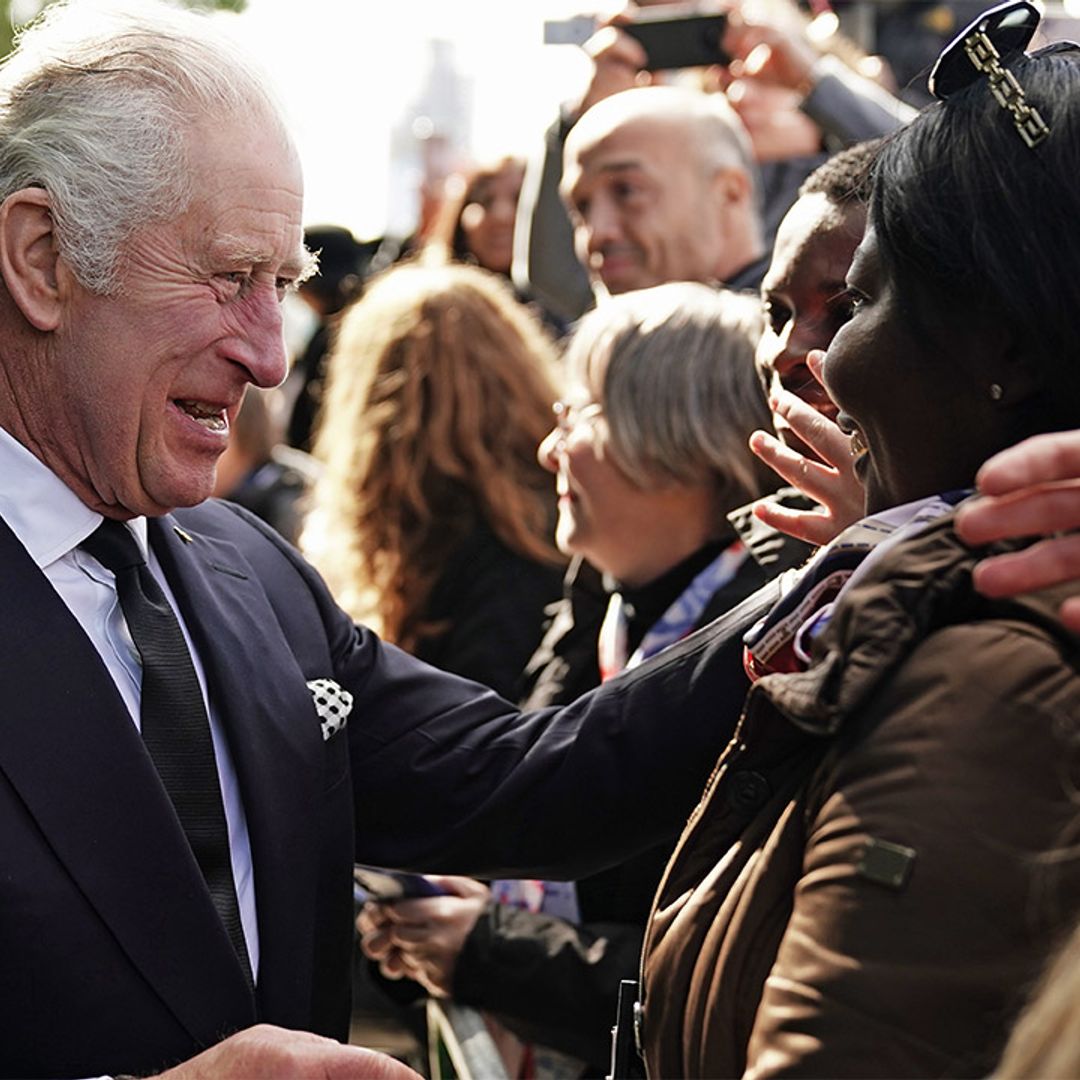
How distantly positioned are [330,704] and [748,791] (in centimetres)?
99

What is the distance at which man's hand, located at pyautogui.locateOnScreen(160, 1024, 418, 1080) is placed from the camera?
1.96 meters

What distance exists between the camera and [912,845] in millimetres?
1406

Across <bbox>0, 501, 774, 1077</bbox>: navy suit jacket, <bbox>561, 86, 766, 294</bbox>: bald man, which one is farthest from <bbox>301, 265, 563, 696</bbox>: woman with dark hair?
<bbox>0, 501, 774, 1077</bbox>: navy suit jacket

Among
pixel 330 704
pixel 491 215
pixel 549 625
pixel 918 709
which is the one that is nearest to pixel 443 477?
pixel 549 625

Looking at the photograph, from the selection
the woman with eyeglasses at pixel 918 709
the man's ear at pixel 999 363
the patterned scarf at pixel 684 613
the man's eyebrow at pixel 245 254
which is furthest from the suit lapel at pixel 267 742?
the man's ear at pixel 999 363

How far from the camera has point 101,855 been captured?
6.88 feet

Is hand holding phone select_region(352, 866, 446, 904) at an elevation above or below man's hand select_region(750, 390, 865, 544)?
below

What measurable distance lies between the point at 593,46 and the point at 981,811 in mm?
4322

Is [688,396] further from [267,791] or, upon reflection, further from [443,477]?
[267,791]

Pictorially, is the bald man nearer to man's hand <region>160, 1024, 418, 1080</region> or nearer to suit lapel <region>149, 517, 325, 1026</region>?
suit lapel <region>149, 517, 325, 1026</region>

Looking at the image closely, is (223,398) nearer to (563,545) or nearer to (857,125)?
(563,545)

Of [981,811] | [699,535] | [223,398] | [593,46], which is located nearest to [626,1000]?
[981,811]

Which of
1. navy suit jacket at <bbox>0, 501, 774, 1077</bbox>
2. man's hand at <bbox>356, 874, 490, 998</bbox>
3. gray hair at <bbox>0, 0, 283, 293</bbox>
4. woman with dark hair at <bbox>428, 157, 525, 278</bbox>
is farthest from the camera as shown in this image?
woman with dark hair at <bbox>428, 157, 525, 278</bbox>

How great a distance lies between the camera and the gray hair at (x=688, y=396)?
3.25 meters
